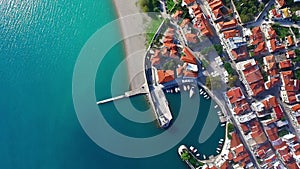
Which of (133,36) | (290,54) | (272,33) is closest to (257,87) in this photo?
(290,54)

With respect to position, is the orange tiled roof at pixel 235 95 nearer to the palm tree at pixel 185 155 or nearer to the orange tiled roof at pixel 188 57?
the orange tiled roof at pixel 188 57

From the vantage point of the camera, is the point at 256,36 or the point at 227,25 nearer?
the point at 227,25

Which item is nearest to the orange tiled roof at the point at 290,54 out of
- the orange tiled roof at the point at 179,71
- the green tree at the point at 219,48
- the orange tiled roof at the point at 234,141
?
the green tree at the point at 219,48

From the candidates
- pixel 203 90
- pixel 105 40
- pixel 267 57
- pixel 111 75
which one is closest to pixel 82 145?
pixel 111 75

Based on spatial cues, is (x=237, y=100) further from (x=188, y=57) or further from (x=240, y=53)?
(x=188, y=57)

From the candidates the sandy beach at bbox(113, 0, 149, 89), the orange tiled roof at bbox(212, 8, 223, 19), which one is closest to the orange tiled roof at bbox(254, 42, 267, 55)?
the orange tiled roof at bbox(212, 8, 223, 19)

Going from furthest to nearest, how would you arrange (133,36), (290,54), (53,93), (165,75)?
(133,36) → (53,93) → (290,54) → (165,75)
